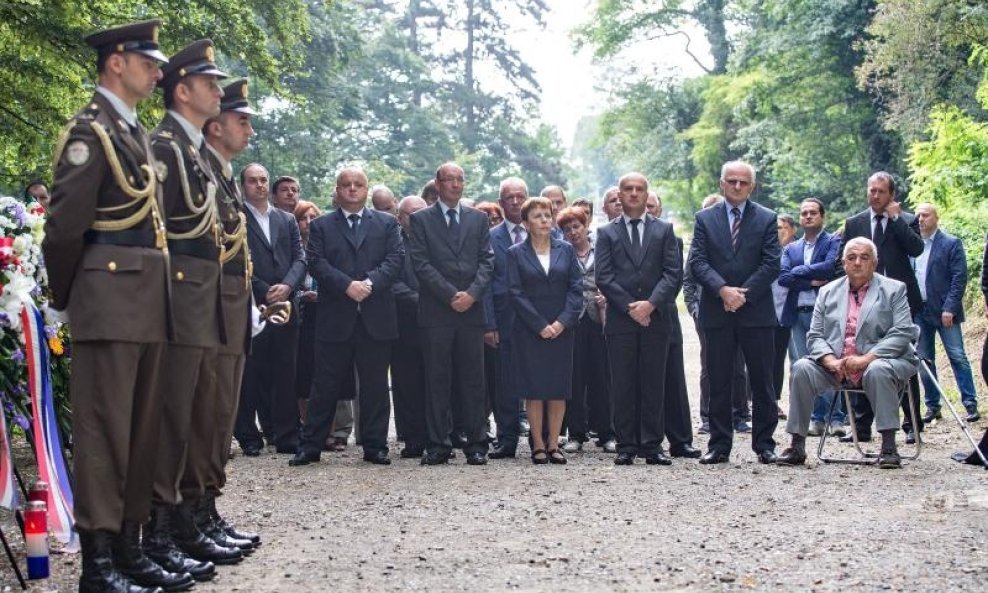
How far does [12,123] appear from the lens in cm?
1241

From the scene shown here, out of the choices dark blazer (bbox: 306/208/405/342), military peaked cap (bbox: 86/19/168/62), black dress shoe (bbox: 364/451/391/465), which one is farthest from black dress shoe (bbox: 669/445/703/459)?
military peaked cap (bbox: 86/19/168/62)

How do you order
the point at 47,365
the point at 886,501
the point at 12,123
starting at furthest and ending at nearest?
the point at 12,123
the point at 886,501
the point at 47,365

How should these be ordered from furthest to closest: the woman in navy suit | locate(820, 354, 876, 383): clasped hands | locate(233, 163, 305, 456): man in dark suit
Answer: locate(233, 163, 305, 456): man in dark suit, the woman in navy suit, locate(820, 354, 876, 383): clasped hands

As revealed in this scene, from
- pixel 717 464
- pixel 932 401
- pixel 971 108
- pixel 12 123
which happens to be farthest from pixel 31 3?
pixel 971 108

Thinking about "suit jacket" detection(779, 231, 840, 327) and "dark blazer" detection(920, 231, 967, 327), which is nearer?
"suit jacket" detection(779, 231, 840, 327)

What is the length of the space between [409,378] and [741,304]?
9.52ft

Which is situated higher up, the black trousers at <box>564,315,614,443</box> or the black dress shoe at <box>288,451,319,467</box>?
the black trousers at <box>564,315,614,443</box>

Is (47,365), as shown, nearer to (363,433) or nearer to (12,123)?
(363,433)

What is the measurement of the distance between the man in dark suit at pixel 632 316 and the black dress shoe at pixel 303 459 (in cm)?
236

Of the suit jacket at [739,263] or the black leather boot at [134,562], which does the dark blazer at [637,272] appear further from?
the black leather boot at [134,562]

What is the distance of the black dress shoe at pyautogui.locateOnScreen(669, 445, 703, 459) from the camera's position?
11.4 metres

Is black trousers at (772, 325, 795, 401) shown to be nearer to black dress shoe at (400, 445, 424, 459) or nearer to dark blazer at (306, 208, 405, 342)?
black dress shoe at (400, 445, 424, 459)

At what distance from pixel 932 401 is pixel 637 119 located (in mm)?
36935

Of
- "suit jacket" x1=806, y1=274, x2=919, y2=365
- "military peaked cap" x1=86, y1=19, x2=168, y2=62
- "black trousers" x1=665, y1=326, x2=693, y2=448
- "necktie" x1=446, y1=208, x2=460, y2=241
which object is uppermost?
"military peaked cap" x1=86, y1=19, x2=168, y2=62
